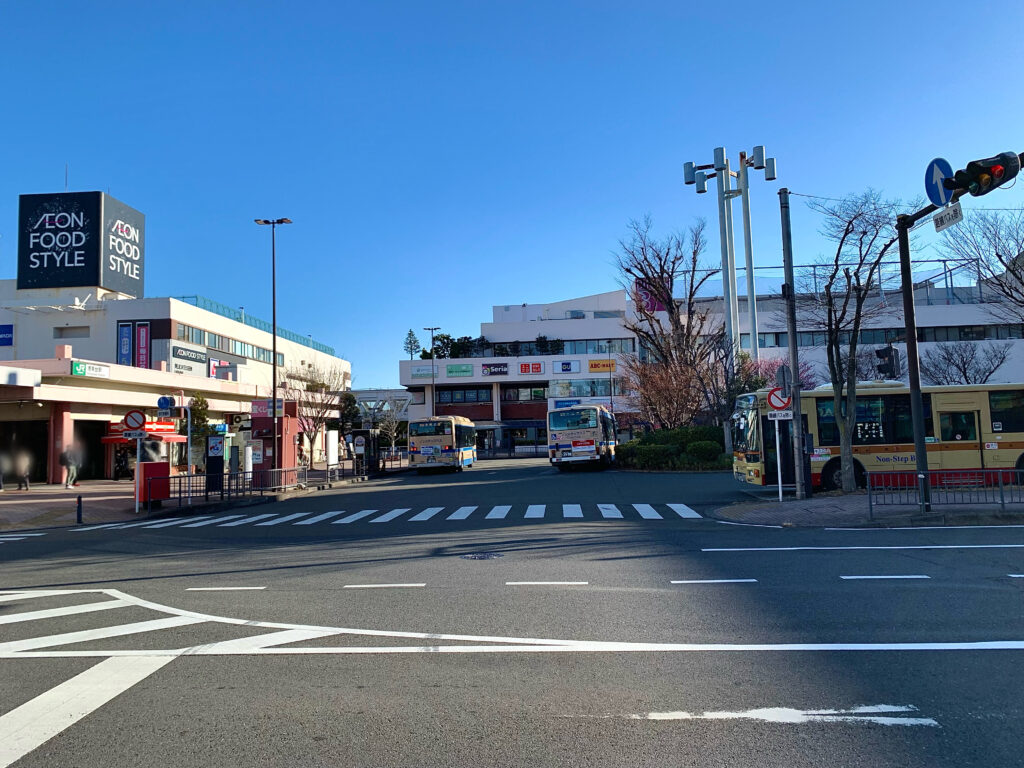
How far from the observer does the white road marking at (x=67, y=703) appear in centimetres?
451

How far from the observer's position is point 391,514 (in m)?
19.6

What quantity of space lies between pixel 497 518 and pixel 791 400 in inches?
334

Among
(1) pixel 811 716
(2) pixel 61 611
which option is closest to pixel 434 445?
(2) pixel 61 611

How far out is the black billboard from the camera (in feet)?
161

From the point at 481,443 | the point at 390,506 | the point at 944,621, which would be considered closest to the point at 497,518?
the point at 390,506

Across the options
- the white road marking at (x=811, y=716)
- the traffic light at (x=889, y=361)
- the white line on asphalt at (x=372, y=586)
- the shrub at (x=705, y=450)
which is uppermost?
the traffic light at (x=889, y=361)

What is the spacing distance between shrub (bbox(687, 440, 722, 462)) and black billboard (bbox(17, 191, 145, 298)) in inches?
1596

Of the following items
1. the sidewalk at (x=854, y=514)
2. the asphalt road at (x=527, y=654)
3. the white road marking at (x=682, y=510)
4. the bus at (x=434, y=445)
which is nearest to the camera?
the asphalt road at (x=527, y=654)

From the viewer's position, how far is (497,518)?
17.7 metres

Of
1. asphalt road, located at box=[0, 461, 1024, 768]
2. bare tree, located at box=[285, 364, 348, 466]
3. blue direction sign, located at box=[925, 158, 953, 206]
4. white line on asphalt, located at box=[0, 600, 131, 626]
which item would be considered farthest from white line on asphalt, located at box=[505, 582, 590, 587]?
bare tree, located at box=[285, 364, 348, 466]

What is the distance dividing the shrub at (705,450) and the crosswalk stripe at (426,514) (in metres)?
18.2

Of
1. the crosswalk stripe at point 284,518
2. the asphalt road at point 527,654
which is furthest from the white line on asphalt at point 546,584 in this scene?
the crosswalk stripe at point 284,518

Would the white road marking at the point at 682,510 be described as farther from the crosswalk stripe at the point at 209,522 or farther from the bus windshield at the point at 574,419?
the bus windshield at the point at 574,419

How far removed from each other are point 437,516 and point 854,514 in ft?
32.3
